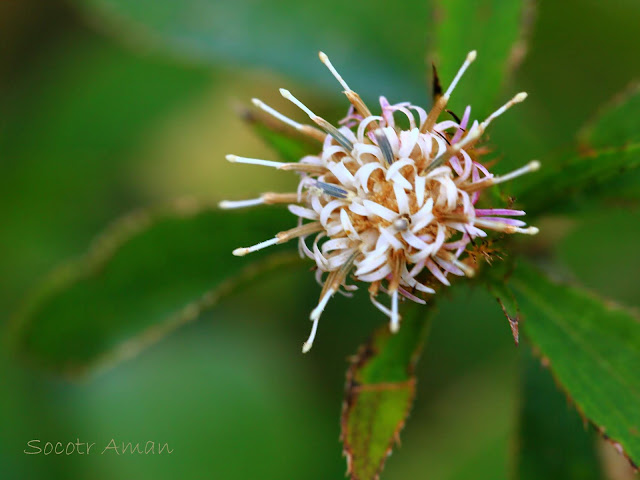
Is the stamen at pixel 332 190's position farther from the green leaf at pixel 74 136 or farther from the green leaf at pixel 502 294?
the green leaf at pixel 74 136

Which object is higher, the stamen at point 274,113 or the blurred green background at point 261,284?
the stamen at point 274,113

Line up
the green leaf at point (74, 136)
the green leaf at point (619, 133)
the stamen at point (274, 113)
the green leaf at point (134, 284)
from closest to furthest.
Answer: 1. the stamen at point (274, 113)
2. the green leaf at point (619, 133)
3. the green leaf at point (134, 284)
4. the green leaf at point (74, 136)

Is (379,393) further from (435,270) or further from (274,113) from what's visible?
(274,113)

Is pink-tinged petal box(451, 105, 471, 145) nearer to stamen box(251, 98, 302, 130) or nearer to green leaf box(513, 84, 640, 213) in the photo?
green leaf box(513, 84, 640, 213)

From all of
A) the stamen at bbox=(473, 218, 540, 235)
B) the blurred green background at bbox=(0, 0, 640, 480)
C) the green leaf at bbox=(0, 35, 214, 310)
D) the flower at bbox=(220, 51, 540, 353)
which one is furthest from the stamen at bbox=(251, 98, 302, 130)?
the green leaf at bbox=(0, 35, 214, 310)

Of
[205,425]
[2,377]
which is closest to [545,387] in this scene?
[205,425]

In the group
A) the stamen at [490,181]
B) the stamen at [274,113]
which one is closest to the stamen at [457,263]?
the stamen at [490,181]

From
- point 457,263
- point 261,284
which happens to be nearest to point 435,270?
point 457,263
